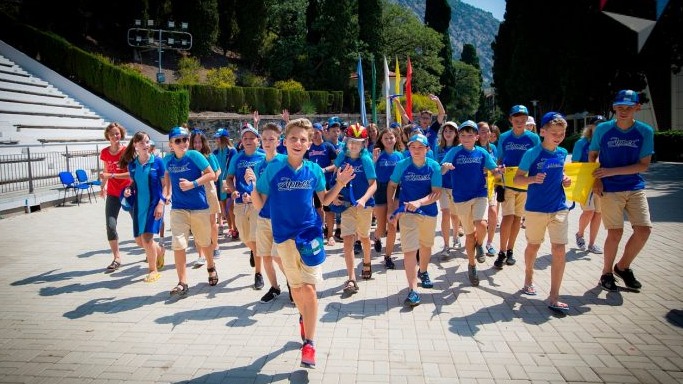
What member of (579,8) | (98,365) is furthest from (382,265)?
(579,8)

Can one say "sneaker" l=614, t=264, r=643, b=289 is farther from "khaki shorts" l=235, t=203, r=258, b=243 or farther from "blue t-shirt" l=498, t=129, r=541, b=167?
"khaki shorts" l=235, t=203, r=258, b=243

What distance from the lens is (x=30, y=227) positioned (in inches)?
395

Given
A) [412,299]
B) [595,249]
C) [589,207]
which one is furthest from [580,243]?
[412,299]

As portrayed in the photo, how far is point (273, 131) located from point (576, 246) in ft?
19.4

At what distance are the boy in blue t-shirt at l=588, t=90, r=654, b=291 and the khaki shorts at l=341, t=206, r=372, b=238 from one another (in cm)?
290

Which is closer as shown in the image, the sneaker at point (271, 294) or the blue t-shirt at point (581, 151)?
the sneaker at point (271, 294)

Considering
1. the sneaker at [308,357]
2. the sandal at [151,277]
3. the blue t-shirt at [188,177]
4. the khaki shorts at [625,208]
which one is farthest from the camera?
the sandal at [151,277]

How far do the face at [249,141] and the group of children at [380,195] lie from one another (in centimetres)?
1

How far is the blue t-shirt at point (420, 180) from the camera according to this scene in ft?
16.9

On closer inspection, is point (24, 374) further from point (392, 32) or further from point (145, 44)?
point (392, 32)

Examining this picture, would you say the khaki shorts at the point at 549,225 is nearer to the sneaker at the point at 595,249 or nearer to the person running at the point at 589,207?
the person running at the point at 589,207

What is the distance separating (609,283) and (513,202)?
164 cm

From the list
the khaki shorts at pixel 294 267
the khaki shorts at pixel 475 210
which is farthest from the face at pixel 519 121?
the khaki shorts at pixel 294 267

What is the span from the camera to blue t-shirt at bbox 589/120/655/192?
5.14 m
